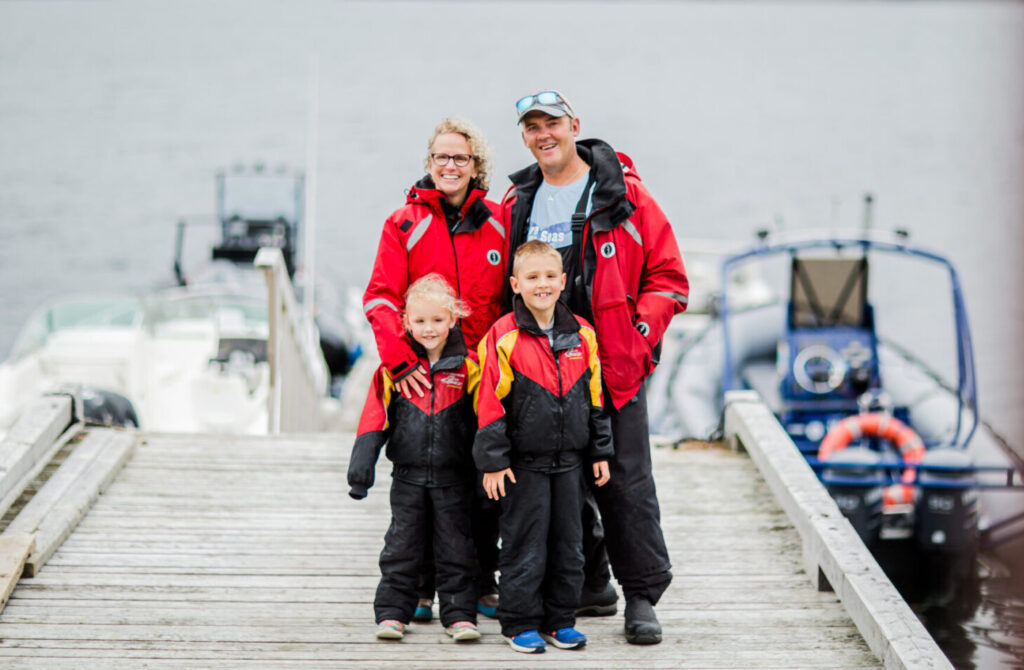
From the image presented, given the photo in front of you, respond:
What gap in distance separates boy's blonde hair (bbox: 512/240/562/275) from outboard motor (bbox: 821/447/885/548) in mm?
5364

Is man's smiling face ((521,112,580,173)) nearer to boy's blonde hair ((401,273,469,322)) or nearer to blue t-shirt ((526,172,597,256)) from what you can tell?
blue t-shirt ((526,172,597,256))

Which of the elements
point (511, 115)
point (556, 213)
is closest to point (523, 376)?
point (556, 213)

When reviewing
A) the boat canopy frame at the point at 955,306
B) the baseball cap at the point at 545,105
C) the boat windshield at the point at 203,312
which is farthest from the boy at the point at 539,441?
the boat windshield at the point at 203,312

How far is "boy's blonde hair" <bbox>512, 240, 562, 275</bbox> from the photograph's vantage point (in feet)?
12.2

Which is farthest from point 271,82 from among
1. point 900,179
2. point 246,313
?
point 246,313

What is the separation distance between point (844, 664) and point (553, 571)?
3.37 feet

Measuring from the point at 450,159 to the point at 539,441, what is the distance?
100cm

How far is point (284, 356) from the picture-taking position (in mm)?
7266

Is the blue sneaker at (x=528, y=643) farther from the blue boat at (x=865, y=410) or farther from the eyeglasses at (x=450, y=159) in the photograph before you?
the blue boat at (x=865, y=410)

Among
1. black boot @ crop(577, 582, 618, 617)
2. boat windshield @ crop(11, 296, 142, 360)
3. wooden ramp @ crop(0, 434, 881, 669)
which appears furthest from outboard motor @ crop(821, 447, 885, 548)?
boat windshield @ crop(11, 296, 142, 360)

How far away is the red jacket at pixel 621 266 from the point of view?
3.83 m

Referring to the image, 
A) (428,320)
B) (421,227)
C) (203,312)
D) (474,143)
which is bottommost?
(203,312)

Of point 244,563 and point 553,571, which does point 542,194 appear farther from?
point 244,563

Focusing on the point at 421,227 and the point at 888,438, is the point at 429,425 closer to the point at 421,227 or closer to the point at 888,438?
the point at 421,227
